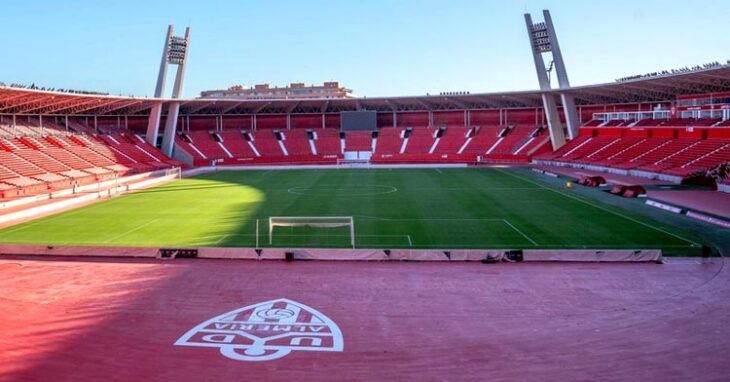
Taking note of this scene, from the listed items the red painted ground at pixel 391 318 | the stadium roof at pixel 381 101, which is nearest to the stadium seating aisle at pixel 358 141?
the stadium roof at pixel 381 101

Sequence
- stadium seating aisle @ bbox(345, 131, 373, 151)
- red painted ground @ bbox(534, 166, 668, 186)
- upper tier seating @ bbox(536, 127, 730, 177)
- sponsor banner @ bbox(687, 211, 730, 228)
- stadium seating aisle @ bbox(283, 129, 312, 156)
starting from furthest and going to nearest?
stadium seating aisle @ bbox(345, 131, 373, 151) → stadium seating aisle @ bbox(283, 129, 312, 156) → red painted ground @ bbox(534, 166, 668, 186) → upper tier seating @ bbox(536, 127, 730, 177) → sponsor banner @ bbox(687, 211, 730, 228)

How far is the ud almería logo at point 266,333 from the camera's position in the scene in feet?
44.2

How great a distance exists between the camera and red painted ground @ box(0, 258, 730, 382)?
12219 millimetres

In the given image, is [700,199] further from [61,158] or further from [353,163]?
[61,158]

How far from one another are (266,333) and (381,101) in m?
73.2

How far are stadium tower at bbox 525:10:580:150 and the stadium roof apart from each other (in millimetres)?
1462

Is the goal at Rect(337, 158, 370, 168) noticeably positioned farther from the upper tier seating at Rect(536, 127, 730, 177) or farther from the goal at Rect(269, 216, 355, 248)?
the goal at Rect(269, 216, 355, 248)

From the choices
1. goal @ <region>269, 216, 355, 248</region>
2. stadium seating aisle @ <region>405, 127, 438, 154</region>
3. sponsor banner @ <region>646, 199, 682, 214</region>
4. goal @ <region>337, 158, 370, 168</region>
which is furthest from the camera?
stadium seating aisle @ <region>405, 127, 438, 154</region>

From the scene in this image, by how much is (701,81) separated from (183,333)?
54220 mm

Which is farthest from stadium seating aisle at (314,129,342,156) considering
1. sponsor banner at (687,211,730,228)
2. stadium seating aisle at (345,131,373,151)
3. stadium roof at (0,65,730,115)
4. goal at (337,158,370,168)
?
sponsor banner at (687,211,730,228)

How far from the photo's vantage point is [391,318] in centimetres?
1552

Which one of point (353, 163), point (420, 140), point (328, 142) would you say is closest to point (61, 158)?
point (353, 163)

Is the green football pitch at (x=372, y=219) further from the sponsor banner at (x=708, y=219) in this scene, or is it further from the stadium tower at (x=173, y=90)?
the stadium tower at (x=173, y=90)

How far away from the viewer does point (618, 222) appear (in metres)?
29.2
